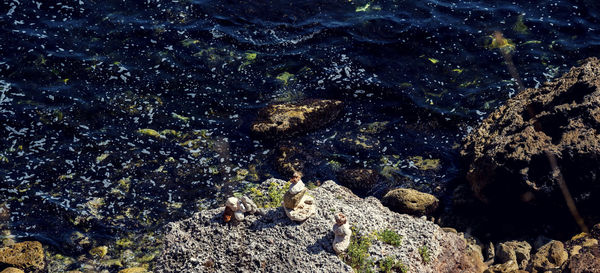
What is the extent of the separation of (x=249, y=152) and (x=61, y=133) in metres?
6.21

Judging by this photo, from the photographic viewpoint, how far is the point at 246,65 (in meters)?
20.0

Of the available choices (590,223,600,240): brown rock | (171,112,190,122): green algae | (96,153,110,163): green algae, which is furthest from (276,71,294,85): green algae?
(590,223,600,240): brown rock

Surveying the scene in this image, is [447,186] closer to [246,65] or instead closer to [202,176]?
[202,176]

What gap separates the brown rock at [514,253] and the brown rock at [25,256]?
460 inches

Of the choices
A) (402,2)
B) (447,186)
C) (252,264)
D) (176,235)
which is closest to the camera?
(252,264)

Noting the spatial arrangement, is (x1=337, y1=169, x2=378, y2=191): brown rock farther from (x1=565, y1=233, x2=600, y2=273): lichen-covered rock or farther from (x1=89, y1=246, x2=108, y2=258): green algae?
(x1=89, y1=246, x2=108, y2=258): green algae

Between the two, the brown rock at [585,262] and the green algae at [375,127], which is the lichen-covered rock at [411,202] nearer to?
the green algae at [375,127]

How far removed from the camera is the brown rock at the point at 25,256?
44.4 ft

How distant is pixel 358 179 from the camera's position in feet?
51.9

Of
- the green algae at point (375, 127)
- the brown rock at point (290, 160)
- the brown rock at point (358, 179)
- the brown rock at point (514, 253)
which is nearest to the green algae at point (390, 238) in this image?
the brown rock at point (514, 253)

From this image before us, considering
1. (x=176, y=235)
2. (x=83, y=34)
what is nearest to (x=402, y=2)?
(x=83, y=34)

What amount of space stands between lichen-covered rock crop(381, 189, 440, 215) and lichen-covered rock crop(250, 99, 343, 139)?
3.80 m

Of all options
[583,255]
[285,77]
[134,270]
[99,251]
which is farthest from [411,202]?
[99,251]

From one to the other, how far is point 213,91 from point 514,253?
11181 millimetres
